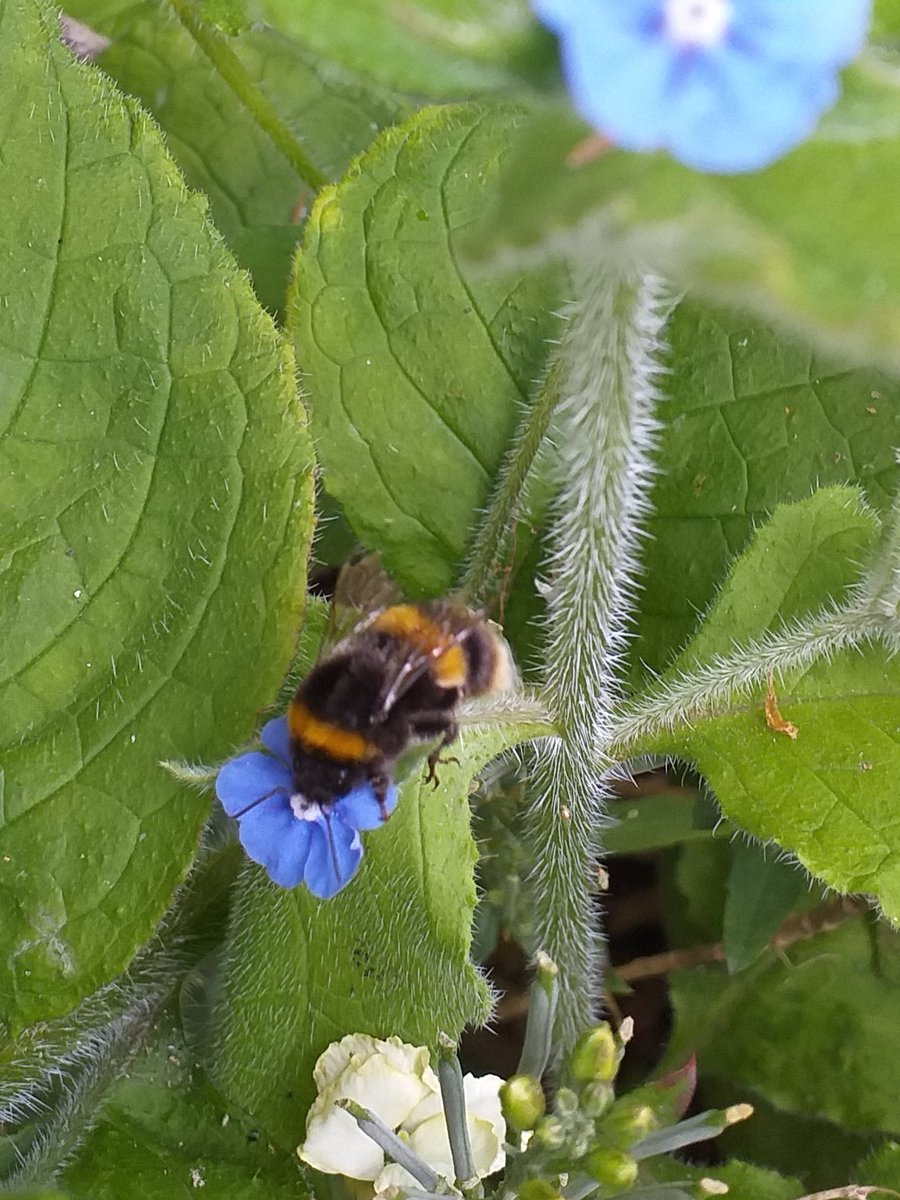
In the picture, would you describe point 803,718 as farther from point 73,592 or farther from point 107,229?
point 107,229

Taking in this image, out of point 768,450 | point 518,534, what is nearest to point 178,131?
point 518,534

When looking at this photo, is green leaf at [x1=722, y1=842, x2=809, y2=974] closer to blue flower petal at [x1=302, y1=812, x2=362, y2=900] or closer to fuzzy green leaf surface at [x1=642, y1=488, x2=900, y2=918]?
fuzzy green leaf surface at [x1=642, y1=488, x2=900, y2=918]

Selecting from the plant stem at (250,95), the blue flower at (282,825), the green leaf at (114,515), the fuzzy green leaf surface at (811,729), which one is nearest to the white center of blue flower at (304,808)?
the blue flower at (282,825)

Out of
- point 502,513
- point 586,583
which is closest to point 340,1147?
point 586,583

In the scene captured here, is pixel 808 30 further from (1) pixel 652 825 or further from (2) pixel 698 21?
(1) pixel 652 825

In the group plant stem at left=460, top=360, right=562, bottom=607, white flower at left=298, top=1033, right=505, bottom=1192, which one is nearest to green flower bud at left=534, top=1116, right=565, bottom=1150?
white flower at left=298, top=1033, right=505, bottom=1192
